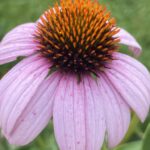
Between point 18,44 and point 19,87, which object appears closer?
point 19,87

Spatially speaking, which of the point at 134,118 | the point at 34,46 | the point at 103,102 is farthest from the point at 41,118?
the point at 134,118

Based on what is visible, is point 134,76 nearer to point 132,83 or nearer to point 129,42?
point 132,83

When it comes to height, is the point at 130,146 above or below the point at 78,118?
below

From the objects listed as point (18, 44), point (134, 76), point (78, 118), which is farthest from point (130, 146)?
point (18, 44)

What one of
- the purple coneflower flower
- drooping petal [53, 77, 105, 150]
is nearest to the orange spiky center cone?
the purple coneflower flower

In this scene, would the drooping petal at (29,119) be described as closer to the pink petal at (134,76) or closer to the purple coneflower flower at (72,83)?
the purple coneflower flower at (72,83)
